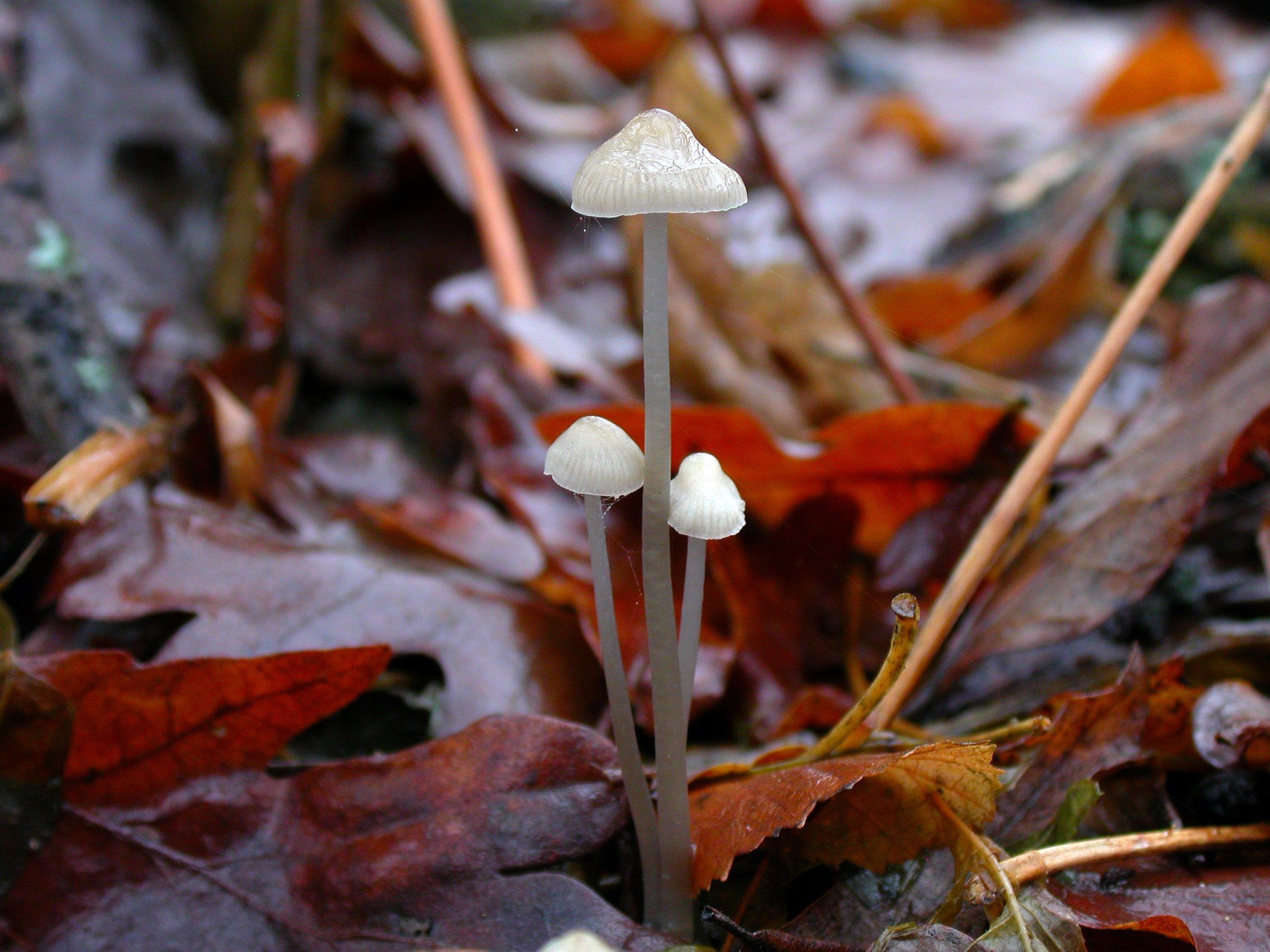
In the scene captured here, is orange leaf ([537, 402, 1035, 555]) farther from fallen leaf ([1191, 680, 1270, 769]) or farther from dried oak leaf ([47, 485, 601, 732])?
fallen leaf ([1191, 680, 1270, 769])

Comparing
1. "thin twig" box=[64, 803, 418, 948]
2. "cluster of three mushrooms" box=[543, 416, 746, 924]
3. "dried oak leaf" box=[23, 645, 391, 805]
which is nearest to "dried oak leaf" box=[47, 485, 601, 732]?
"dried oak leaf" box=[23, 645, 391, 805]

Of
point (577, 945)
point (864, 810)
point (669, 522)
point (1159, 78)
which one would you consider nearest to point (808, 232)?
point (669, 522)

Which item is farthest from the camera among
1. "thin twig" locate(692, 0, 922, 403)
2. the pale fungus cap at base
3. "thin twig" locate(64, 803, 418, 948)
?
"thin twig" locate(692, 0, 922, 403)

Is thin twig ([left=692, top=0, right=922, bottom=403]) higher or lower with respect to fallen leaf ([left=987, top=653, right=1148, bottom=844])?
higher

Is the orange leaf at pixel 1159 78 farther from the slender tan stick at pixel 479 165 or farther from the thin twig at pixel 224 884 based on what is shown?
the thin twig at pixel 224 884

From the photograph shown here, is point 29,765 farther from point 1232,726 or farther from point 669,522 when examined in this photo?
point 1232,726

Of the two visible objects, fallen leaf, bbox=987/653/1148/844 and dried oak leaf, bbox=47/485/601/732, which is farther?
dried oak leaf, bbox=47/485/601/732
